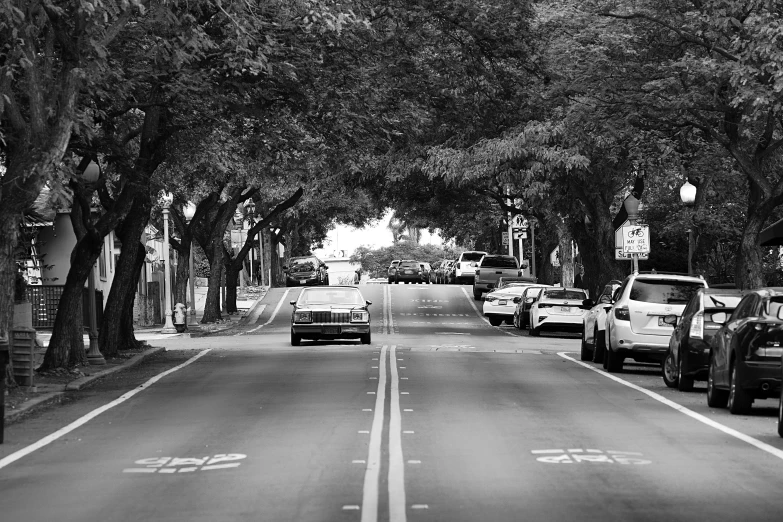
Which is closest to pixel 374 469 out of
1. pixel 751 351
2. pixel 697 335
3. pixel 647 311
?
pixel 751 351

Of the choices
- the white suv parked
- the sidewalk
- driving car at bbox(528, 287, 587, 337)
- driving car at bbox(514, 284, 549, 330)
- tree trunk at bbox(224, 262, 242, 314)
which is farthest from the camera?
tree trunk at bbox(224, 262, 242, 314)

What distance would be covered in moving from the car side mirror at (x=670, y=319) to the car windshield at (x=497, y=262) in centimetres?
3758

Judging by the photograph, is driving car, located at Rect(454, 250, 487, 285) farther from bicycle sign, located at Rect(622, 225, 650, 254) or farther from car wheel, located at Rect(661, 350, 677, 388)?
car wheel, located at Rect(661, 350, 677, 388)

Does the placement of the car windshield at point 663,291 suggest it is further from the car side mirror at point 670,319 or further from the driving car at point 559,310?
the driving car at point 559,310

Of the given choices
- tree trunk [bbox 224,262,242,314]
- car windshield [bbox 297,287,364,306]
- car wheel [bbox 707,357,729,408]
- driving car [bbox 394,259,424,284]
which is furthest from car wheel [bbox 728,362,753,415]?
driving car [bbox 394,259,424,284]

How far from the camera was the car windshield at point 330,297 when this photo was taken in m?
34.1

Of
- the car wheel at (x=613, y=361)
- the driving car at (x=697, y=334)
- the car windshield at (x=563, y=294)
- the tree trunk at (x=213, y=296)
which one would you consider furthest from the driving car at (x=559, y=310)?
the driving car at (x=697, y=334)

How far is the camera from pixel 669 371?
71.4 feet

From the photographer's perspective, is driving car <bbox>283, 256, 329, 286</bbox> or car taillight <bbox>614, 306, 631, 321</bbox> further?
driving car <bbox>283, 256, 329, 286</bbox>

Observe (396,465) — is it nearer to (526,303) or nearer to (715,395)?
(715,395)

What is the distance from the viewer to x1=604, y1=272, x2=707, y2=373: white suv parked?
955 inches

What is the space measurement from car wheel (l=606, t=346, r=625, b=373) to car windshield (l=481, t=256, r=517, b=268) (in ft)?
120

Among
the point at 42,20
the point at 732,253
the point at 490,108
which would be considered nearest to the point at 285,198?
the point at 732,253

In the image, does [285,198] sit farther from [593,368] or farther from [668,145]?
[593,368]
